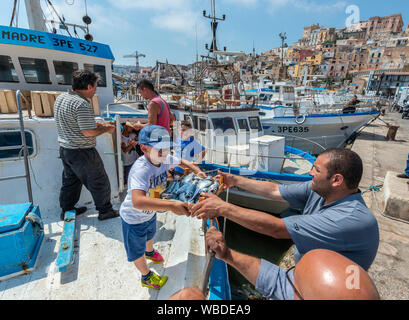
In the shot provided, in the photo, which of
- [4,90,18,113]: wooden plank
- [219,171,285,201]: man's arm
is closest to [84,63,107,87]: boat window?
[4,90,18,113]: wooden plank

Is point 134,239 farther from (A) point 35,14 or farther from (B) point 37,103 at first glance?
(A) point 35,14

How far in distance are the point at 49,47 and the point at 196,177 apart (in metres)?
4.87

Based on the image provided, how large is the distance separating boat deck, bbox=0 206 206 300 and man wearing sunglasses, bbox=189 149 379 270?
1.11 m

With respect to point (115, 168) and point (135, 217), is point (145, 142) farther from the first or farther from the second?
point (115, 168)

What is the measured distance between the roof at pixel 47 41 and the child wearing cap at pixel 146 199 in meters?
4.53

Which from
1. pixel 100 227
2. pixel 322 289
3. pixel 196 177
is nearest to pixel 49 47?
pixel 100 227

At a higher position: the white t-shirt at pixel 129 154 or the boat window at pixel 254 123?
the boat window at pixel 254 123

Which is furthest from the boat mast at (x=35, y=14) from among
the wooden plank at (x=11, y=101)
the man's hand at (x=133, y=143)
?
the man's hand at (x=133, y=143)

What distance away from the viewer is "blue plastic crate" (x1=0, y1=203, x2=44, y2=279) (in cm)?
203

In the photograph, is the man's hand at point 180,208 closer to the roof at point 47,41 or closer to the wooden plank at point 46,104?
the wooden plank at point 46,104

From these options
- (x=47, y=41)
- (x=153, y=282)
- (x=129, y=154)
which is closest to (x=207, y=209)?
(x=153, y=282)

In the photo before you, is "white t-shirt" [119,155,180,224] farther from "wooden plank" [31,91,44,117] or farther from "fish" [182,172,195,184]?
"wooden plank" [31,91,44,117]

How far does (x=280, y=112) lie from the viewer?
13.4m

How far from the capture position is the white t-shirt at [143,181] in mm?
1771
